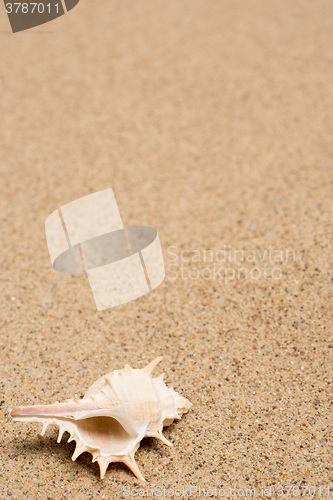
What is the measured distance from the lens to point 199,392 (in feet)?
5.53

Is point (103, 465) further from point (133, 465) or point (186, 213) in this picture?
point (186, 213)

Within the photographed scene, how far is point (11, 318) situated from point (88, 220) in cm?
62

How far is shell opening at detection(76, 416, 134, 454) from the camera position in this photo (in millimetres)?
1441

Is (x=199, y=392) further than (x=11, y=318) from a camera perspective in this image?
No

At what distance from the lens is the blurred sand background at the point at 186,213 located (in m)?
1.54

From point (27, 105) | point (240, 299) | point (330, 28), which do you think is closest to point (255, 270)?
point (240, 299)

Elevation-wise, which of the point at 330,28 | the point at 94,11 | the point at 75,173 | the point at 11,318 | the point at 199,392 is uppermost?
the point at 94,11

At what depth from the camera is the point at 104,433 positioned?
4.84 feet

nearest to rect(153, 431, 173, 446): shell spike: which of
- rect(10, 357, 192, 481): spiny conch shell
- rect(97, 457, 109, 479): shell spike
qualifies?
rect(10, 357, 192, 481): spiny conch shell

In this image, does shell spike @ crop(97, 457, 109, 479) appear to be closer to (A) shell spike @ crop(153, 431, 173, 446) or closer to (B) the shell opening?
(B) the shell opening

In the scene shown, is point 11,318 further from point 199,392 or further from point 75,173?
point 75,173

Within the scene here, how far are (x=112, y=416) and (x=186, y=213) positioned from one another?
1210 millimetres

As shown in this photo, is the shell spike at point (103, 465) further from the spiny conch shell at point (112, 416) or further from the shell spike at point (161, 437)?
the shell spike at point (161, 437)

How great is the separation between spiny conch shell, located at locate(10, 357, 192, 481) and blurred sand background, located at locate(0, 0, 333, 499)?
80mm
